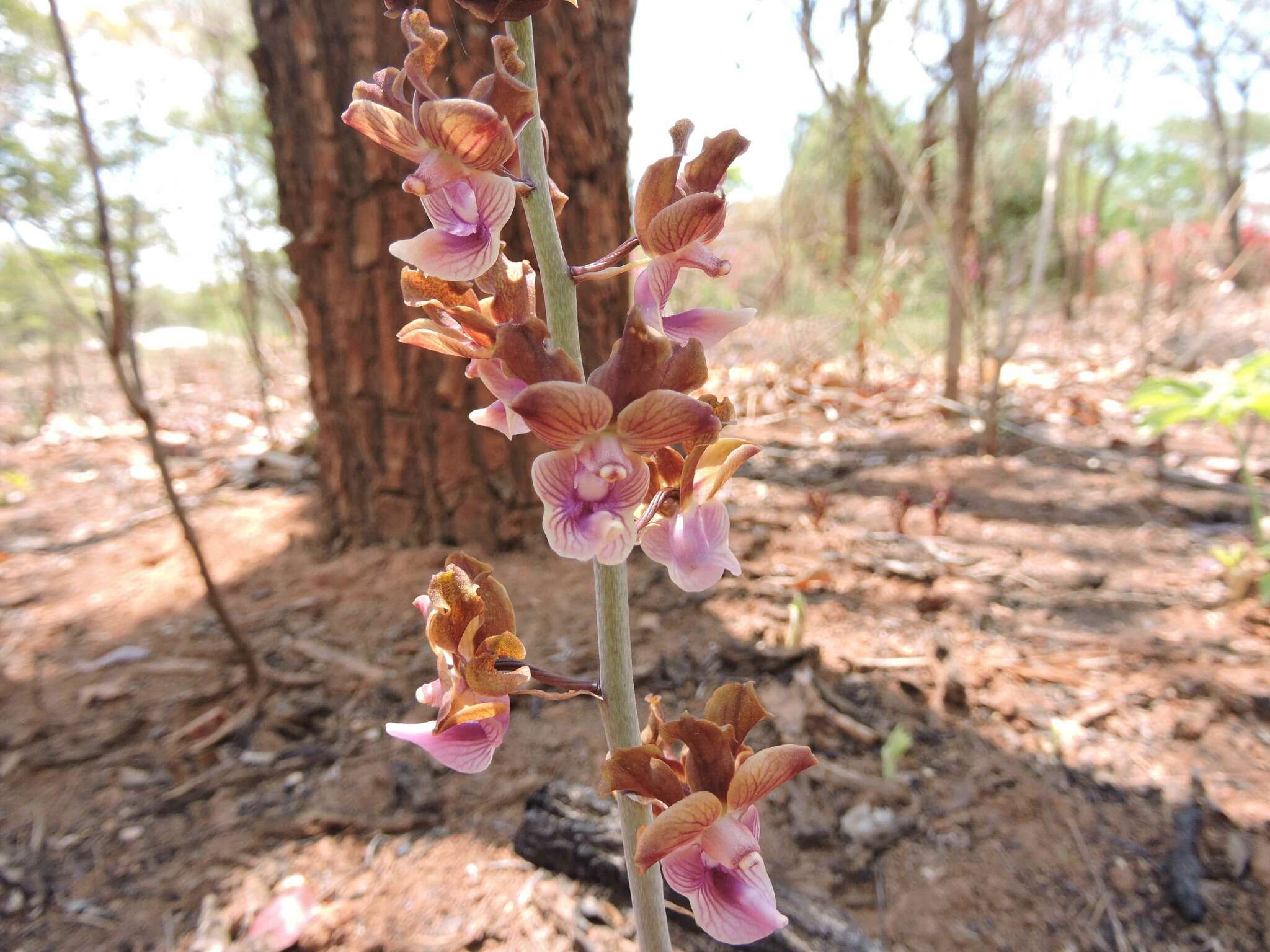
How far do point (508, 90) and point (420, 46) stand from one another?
0.10m

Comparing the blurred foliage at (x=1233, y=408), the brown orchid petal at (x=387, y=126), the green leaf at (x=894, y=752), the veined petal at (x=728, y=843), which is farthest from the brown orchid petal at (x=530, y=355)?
the blurred foliage at (x=1233, y=408)

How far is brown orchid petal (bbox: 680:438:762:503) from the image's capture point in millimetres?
821

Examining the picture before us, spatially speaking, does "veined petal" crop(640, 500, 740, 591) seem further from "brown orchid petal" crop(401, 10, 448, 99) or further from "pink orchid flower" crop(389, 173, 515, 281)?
"brown orchid petal" crop(401, 10, 448, 99)

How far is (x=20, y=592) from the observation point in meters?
2.95

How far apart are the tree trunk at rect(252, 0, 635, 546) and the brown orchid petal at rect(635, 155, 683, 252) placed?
5.45 ft

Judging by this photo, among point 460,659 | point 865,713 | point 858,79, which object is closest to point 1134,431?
point 858,79

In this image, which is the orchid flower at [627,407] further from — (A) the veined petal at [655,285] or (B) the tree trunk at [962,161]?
(B) the tree trunk at [962,161]

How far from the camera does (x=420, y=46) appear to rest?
73cm

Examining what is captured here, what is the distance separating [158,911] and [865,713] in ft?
5.71

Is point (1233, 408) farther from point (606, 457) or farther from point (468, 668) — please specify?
point (468, 668)

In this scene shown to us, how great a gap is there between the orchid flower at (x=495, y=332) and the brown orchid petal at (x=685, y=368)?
9 centimetres

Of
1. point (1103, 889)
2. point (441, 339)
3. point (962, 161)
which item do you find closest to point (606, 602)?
point (441, 339)

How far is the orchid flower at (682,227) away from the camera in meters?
0.79

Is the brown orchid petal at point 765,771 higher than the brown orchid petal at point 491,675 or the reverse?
the reverse
